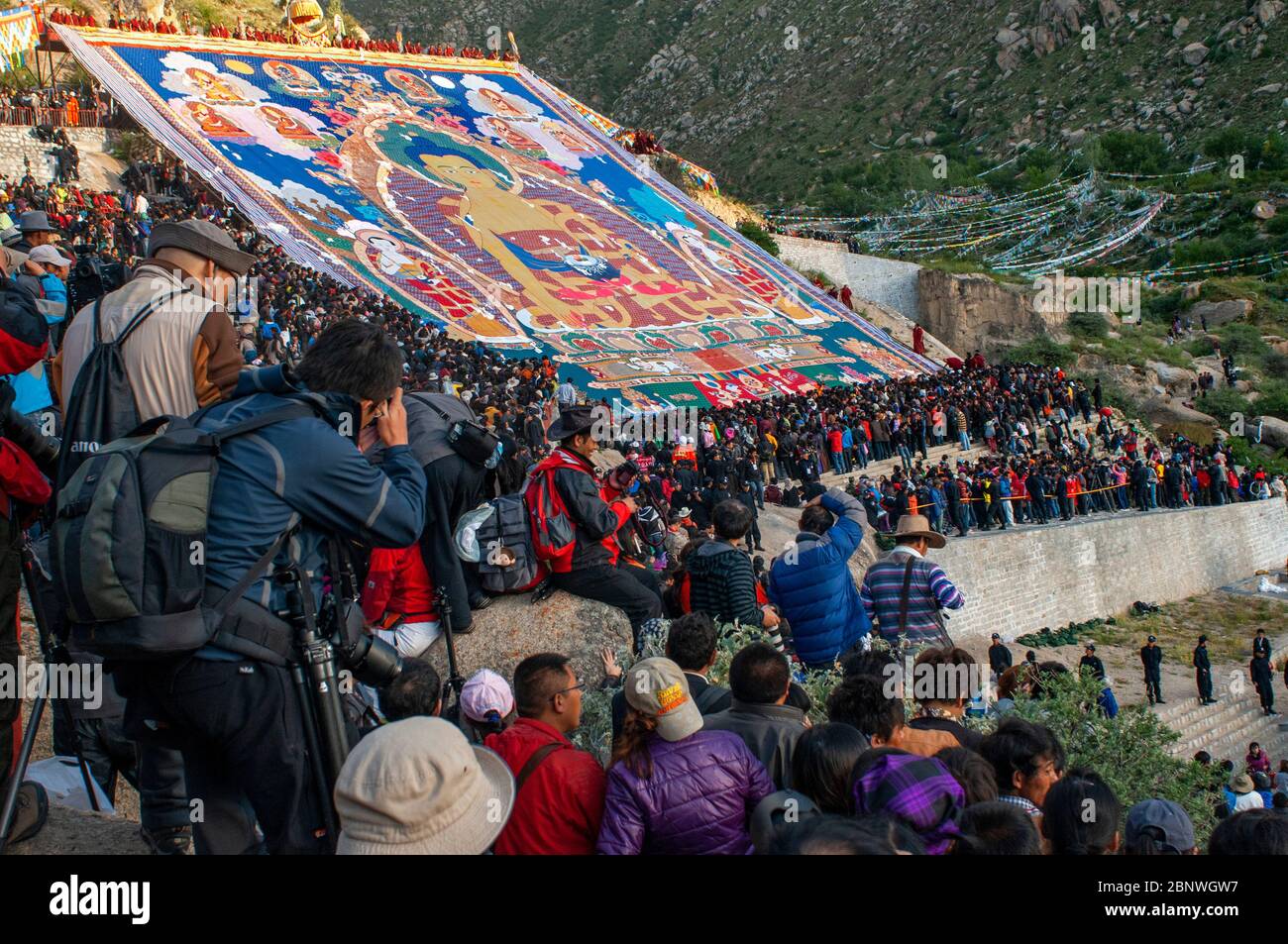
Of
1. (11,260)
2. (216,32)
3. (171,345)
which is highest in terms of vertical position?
(216,32)

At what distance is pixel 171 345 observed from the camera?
12.6 feet

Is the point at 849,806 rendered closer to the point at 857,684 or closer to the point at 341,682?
the point at 857,684

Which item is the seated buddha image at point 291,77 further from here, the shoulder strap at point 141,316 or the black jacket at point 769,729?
the black jacket at point 769,729

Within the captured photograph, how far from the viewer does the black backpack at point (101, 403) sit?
379 centimetres

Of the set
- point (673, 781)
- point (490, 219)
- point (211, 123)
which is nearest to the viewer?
point (673, 781)

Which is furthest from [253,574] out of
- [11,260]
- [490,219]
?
[490,219]

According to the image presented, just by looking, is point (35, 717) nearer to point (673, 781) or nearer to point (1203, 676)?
point (673, 781)

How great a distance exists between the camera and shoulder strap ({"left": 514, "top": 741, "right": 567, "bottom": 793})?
3.38 meters

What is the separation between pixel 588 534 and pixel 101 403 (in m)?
1.95

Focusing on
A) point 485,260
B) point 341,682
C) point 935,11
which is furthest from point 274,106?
point 935,11

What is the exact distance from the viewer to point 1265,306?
3478 centimetres

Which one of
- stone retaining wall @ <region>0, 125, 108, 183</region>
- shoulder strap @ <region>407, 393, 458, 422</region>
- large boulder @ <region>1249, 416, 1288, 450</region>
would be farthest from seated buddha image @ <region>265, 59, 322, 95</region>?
shoulder strap @ <region>407, 393, 458, 422</region>

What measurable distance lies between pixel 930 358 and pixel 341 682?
27411 mm

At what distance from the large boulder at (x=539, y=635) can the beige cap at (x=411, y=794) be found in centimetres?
222
